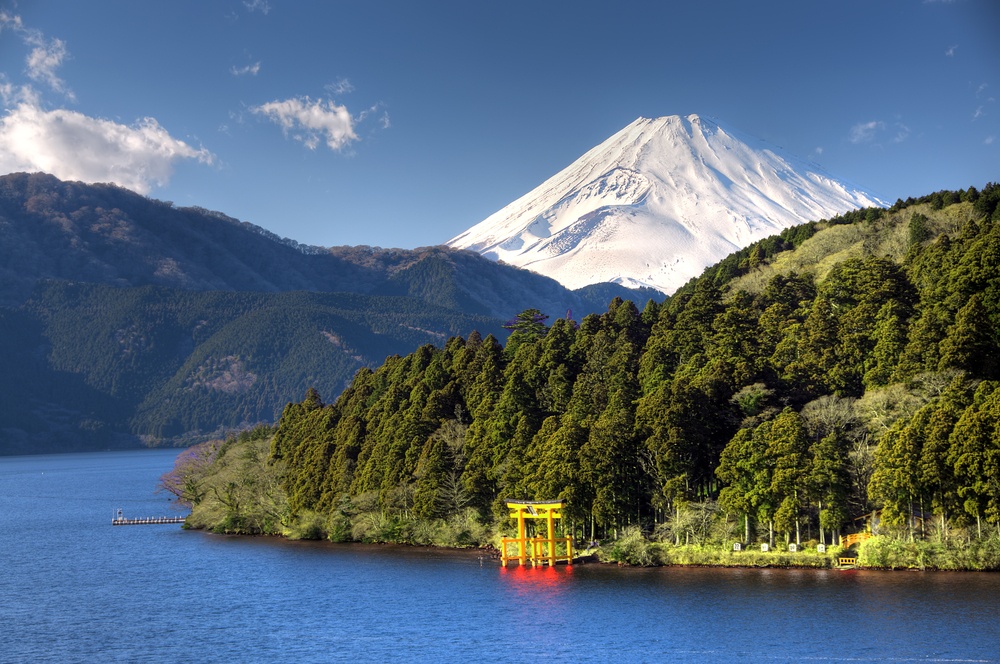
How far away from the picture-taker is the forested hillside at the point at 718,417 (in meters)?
52.0

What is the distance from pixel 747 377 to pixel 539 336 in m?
23.8

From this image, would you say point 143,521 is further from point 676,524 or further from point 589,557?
point 676,524

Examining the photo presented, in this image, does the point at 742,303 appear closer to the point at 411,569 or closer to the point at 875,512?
the point at 875,512

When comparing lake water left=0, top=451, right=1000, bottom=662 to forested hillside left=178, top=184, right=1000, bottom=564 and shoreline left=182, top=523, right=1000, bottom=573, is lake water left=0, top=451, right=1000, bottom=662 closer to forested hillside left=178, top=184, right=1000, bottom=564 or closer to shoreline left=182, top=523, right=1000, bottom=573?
shoreline left=182, top=523, right=1000, bottom=573

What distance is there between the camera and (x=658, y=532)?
2256 inches

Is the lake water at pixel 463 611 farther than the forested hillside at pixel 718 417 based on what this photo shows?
No

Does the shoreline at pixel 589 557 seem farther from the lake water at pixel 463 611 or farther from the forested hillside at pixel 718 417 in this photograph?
the forested hillside at pixel 718 417

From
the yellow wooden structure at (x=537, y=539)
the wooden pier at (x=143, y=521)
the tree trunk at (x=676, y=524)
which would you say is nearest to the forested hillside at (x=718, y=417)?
the tree trunk at (x=676, y=524)

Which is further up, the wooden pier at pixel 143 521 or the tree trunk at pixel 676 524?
the tree trunk at pixel 676 524

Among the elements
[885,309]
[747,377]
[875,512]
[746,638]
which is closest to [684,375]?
[747,377]

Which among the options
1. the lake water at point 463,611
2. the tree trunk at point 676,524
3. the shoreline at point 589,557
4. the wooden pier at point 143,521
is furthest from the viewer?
the wooden pier at point 143,521

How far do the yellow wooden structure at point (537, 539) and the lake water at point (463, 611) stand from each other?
1.29 m

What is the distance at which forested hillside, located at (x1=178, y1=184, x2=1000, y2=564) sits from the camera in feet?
171

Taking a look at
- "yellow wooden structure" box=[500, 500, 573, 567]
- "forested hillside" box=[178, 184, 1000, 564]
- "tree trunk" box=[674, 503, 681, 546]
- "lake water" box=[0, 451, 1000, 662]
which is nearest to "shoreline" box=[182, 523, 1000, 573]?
"yellow wooden structure" box=[500, 500, 573, 567]
